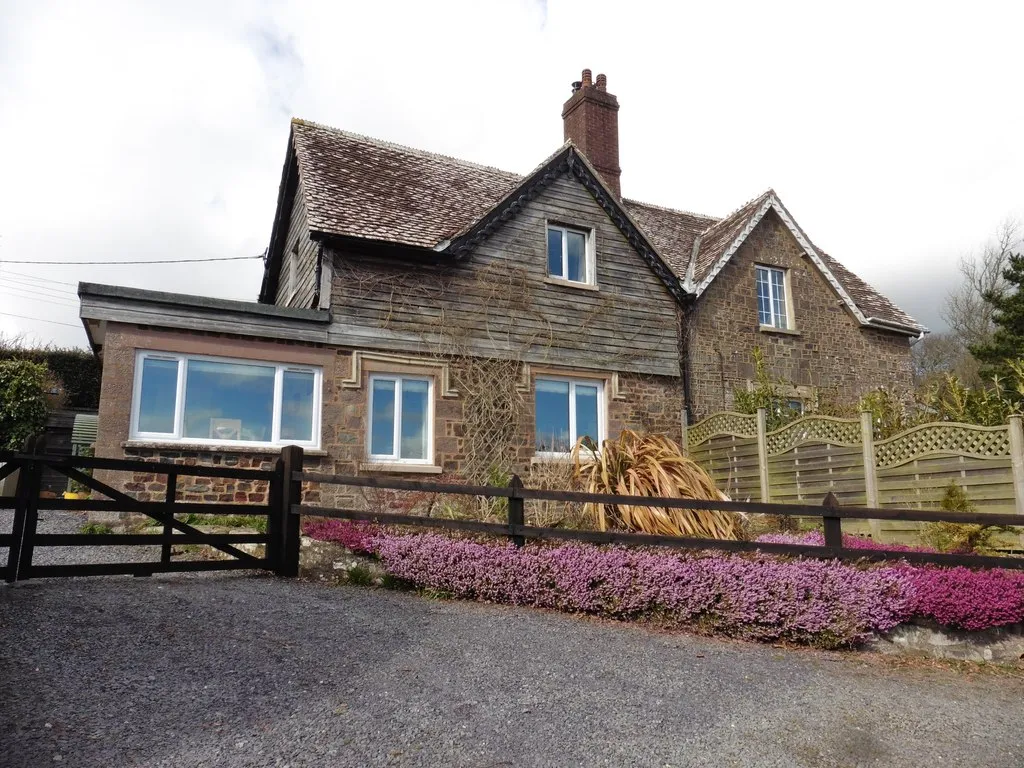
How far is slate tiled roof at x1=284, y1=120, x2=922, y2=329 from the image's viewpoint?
512 inches

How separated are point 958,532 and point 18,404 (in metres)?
18.3

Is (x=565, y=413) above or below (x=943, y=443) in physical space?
above

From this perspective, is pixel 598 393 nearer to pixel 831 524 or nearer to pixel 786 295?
pixel 786 295

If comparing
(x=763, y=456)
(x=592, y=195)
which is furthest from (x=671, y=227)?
(x=763, y=456)

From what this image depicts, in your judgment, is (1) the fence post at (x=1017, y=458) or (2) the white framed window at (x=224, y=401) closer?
(1) the fence post at (x=1017, y=458)

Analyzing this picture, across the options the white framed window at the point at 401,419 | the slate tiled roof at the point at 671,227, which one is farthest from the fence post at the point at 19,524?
the slate tiled roof at the point at 671,227

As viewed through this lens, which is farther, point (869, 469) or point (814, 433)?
point (814, 433)

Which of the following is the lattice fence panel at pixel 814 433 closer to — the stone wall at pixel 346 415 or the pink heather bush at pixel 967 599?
the stone wall at pixel 346 415

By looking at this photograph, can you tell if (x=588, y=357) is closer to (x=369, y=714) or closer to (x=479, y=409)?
(x=479, y=409)

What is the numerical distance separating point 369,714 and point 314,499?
26.2ft

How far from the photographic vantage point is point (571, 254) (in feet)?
50.2

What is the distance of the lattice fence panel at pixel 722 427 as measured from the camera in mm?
13430

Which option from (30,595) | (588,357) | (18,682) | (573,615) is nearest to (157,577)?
(30,595)

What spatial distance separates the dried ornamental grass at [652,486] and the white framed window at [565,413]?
3627mm
